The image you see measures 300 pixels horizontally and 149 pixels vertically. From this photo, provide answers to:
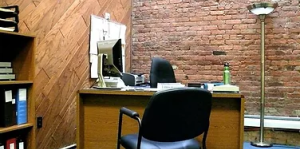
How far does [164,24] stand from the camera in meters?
5.02

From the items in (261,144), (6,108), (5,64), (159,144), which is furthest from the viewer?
(261,144)

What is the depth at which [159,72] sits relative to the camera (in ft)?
12.4

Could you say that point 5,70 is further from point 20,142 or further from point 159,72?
point 159,72

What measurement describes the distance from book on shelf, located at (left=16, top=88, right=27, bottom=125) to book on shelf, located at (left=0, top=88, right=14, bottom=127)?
7 cm

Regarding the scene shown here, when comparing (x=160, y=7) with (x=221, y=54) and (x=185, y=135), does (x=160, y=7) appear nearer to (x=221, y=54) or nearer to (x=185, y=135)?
(x=221, y=54)

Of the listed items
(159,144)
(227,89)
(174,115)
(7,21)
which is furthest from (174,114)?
(7,21)

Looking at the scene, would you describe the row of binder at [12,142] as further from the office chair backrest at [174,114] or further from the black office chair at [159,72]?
the black office chair at [159,72]

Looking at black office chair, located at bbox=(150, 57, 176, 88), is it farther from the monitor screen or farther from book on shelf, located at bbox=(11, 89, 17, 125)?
book on shelf, located at bbox=(11, 89, 17, 125)

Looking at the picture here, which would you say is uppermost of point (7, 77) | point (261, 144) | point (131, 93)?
point (7, 77)

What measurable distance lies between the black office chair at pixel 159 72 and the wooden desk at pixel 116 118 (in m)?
1.07

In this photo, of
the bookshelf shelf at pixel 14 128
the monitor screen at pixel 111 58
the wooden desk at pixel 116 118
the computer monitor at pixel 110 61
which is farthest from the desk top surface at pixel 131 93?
the bookshelf shelf at pixel 14 128

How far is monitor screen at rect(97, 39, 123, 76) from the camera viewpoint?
9.28 ft

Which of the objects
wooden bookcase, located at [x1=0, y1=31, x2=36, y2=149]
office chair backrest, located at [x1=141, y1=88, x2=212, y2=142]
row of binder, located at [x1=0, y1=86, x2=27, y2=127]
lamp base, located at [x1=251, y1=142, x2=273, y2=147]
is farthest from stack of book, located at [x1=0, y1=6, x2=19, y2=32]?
lamp base, located at [x1=251, y1=142, x2=273, y2=147]

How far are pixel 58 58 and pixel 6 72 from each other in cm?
102
